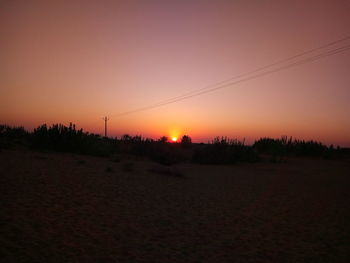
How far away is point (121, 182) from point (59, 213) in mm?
5131

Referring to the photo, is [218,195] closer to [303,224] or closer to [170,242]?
[303,224]

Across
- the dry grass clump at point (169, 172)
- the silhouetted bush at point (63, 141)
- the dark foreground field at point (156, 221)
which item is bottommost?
the dark foreground field at point (156, 221)

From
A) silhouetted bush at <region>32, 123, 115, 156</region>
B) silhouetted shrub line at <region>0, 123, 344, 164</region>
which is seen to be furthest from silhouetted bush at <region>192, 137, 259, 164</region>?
silhouetted bush at <region>32, 123, 115, 156</region>

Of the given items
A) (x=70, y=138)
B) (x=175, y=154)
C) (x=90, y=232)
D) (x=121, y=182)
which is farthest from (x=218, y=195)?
(x=70, y=138)

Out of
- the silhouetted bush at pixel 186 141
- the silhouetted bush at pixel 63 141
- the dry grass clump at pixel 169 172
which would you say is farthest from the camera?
the silhouetted bush at pixel 186 141

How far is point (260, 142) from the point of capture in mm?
47250

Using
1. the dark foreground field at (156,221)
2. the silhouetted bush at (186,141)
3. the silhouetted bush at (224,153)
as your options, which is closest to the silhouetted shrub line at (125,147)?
the silhouetted bush at (224,153)

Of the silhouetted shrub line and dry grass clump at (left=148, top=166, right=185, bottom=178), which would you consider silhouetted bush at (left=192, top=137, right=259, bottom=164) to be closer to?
the silhouetted shrub line

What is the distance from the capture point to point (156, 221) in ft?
25.9

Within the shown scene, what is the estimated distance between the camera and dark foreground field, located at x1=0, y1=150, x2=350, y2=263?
571 centimetres

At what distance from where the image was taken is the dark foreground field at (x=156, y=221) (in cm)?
571

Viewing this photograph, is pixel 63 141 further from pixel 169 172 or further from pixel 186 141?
pixel 186 141

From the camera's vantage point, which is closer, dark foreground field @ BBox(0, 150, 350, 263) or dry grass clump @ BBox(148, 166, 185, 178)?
dark foreground field @ BBox(0, 150, 350, 263)

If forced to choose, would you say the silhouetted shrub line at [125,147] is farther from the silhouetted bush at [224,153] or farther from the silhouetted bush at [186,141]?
the silhouetted bush at [186,141]
